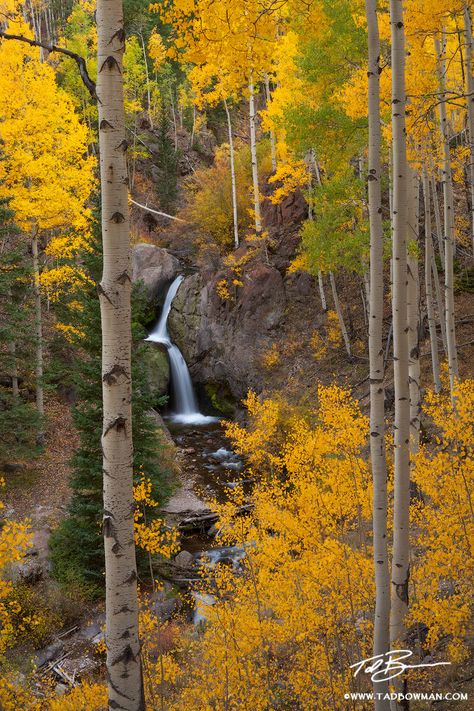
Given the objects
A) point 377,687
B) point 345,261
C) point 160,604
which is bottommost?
point 160,604

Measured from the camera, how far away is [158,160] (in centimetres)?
2970

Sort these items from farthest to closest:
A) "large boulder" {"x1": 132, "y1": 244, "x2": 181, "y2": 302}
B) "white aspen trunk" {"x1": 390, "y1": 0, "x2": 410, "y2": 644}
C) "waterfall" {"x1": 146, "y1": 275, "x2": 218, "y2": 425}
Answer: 1. "large boulder" {"x1": 132, "y1": 244, "x2": 181, "y2": 302}
2. "waterfall" {"x1": 146, "y1": 275, "x2": 218, "y2": 425}
3. "white aspen trunk" {"x1": 390, "y1": 0, "x2": 410, "y2": 644}

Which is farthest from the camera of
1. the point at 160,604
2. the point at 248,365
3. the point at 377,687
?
the point at 248,365

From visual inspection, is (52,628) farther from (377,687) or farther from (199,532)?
(377,687)

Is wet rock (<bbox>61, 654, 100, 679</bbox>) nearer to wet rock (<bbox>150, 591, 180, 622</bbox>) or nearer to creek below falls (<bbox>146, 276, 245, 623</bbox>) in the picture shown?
wet rock (<bbox>150, 591, 180, 622</bbox>)

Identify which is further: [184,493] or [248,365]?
[248,365]

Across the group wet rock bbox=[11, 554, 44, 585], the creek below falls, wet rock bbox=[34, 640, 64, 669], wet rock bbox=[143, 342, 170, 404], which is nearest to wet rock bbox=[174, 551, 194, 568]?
the creek below falls

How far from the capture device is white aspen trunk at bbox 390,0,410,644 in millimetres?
4047

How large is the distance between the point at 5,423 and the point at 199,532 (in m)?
5.15

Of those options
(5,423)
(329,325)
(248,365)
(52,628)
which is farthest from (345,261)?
(52,628)

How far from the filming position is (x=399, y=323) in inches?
166

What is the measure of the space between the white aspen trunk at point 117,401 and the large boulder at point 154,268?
1926cm

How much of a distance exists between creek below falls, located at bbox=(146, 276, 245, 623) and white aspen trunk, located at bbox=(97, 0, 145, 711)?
4.96m

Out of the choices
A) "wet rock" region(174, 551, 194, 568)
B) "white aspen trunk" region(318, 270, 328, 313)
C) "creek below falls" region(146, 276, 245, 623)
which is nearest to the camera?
"wet rock" region(174, 551, 194, 568)
